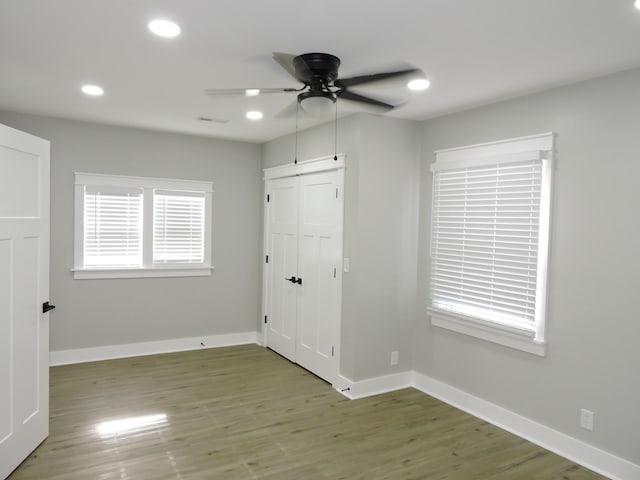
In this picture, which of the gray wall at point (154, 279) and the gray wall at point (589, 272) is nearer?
the gray wall at point (589, 272)

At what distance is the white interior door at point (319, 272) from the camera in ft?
14.2

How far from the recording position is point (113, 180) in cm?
494

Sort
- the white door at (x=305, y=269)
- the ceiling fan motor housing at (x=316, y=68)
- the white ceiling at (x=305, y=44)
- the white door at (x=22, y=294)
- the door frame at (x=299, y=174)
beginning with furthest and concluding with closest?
the white door at (x=305, y=269)
the door frame at (x=299, y=174)
the white door at (x=22, y=294)
the ceiling fan motor housing at (x=316, y=68)
the white ceiling at (x=305, y=44)

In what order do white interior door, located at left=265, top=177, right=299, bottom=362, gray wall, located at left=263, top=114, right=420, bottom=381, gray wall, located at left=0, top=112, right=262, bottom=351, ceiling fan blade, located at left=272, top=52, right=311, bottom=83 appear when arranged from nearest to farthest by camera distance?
ceiling fan blade, located at left=272, top=52, right=311, bottom=83 < gray wall, located at left=263, top=114, right=420, bottom=381 < gray wall, located at left=0, top=112, right=262, bottom=351 < white interior door, located at left=265, top=177, right=299, bottom=362

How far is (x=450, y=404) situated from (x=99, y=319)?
3761 mm

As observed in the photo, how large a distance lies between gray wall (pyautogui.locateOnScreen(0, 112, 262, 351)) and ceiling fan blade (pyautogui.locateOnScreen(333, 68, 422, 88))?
3.29 metres

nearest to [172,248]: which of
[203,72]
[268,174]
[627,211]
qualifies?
[268,174]

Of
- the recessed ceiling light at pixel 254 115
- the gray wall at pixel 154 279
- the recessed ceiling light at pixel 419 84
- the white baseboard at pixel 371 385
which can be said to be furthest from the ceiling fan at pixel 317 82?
the gray wall at pixel 154 279

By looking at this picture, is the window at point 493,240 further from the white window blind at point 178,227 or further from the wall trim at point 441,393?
the white window blind at point 178,227

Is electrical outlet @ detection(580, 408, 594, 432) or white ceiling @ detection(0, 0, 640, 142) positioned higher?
white ceiling @ detection(0, 0, 640, 142)

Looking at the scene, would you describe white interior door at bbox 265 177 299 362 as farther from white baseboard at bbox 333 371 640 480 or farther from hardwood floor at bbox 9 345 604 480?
white baseboard at bbox 333 371 640 480

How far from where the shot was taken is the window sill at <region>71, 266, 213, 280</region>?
484 centimetres

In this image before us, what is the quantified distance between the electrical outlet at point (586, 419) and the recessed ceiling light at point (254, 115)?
348 cm

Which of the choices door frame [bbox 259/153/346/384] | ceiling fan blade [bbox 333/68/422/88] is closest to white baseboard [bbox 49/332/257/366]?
door frame [bbox 259/153/346/384]
